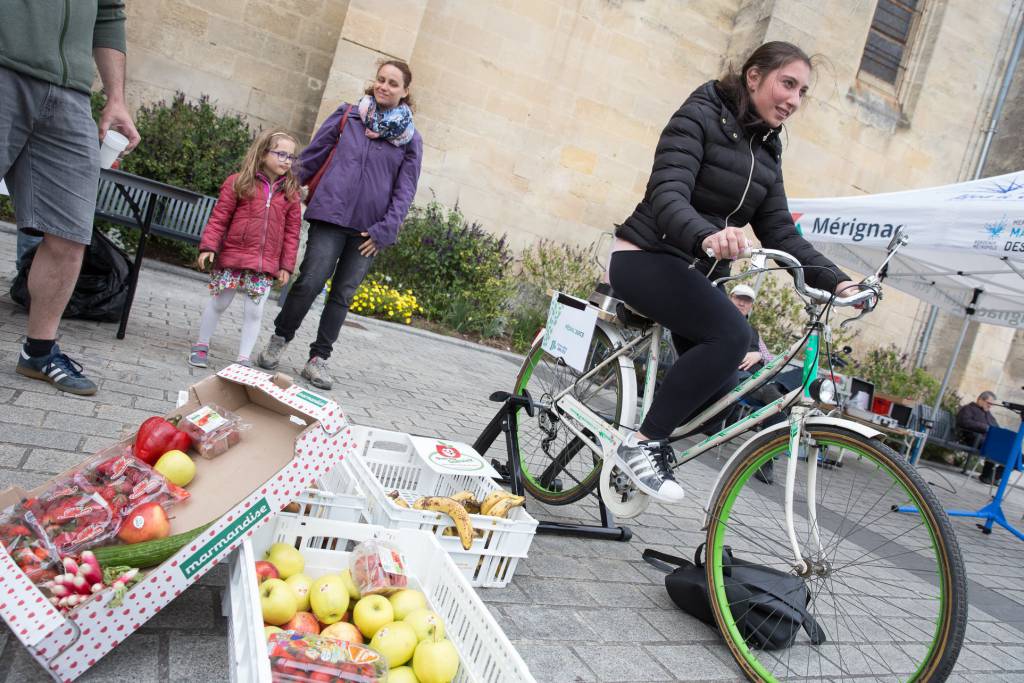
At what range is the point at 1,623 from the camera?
1.75 meters

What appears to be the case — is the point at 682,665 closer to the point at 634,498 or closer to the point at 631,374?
the point at 634,498

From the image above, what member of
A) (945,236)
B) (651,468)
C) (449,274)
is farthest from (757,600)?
(449,274)

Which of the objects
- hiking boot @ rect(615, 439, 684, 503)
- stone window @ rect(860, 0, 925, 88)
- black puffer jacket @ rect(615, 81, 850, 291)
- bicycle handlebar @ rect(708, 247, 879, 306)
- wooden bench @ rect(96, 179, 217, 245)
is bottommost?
hiking boot @ rect(615, 439, 684, 503)

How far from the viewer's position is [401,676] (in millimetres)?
1654

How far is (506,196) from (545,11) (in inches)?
116

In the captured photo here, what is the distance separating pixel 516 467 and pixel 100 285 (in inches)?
134

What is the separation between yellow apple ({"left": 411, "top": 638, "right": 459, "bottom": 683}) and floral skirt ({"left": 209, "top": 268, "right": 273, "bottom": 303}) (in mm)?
3418

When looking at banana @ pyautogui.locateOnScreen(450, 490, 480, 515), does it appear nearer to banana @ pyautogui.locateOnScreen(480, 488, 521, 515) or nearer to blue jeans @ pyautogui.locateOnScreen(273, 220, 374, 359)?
banana @ pyautogui.locateOnScreen(480, 488, 521, 515)

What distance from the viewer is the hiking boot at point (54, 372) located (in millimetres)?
3377

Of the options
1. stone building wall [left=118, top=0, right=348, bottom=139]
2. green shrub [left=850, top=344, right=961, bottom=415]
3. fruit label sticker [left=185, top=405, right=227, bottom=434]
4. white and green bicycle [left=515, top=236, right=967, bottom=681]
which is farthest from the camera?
green shrub [left=850, top=344, right=961, bottom=415]

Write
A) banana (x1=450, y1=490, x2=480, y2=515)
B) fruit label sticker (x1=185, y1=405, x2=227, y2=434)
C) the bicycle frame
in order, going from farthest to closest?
banana (x1=450, y1=490, x2=480, y2=515)
the bicycle frame
fruit label sticker (x1=185, y1=405, x2=227, y2=434)

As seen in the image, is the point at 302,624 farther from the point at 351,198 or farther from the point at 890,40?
the point at 890,40

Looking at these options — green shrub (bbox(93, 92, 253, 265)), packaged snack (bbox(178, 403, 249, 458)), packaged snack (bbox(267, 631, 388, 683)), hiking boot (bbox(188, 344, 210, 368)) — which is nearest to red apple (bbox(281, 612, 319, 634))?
packaged snack (bbox(267, 631, 388, 683))

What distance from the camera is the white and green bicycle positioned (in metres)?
2.29
